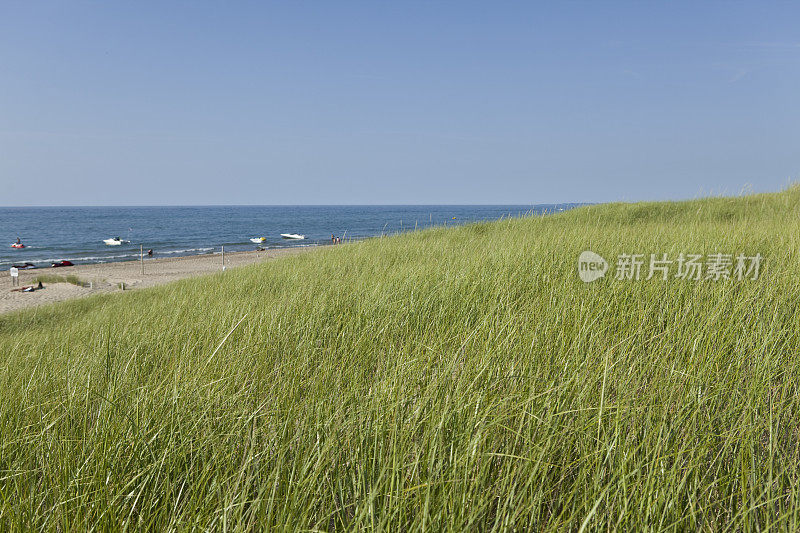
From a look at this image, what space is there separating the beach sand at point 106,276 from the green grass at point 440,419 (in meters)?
10.6

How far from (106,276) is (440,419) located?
23542mm

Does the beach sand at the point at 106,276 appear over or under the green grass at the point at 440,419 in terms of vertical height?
under

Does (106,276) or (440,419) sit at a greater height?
(440,419)

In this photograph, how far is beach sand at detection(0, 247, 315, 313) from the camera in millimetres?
16066

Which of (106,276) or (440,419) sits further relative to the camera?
Answer: (106,276)

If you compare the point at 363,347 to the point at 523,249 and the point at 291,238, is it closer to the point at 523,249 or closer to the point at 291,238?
the point at 523,249

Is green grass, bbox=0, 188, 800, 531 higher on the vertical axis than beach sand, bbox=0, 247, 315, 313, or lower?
higher

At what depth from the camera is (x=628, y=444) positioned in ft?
4.61

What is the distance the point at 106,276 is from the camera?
20.8m

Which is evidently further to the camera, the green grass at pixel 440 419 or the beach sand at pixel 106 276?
the beach sand at pixel 106 276

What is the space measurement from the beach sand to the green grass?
10.6 meters

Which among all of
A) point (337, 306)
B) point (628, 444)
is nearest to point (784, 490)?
point (628, 444)

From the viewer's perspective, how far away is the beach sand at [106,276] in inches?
633

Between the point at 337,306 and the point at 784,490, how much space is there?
106 inches
